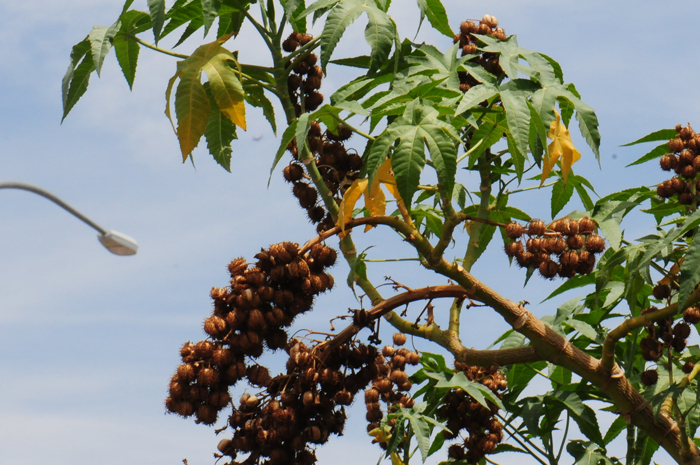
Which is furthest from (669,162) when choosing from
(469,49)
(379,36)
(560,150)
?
(379,36)

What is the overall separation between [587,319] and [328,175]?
1.73 m

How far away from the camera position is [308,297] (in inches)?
132

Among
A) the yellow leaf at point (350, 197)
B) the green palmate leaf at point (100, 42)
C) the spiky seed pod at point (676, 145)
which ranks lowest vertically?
the yellow leaf at point (350, 197)

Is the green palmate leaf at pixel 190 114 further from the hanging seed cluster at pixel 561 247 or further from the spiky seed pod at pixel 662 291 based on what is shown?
the spiky seed pod at pixel 662 291

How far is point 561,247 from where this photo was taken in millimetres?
3334

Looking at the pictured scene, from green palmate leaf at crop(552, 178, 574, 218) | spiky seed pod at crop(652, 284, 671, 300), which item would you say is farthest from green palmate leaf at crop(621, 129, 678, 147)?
spiky seed pod at crop(652, 284, 671, 300)

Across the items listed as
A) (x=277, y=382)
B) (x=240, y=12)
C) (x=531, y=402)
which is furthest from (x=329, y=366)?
(x=240, y=12)

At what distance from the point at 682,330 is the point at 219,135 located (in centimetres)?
226

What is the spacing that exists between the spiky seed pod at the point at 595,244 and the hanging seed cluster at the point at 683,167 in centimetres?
42

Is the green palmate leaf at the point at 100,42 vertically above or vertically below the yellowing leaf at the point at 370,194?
above

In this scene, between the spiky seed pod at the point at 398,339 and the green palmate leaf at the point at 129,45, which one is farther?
the spiky seed pod at the point at 398,339

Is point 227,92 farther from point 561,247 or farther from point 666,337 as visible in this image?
point 666,337

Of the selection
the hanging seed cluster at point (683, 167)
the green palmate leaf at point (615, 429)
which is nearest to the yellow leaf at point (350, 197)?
the hanging seed cluster at point (683, 167)

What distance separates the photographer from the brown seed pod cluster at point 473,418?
4059mm
